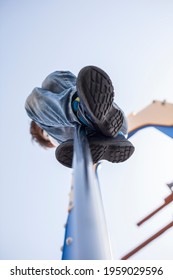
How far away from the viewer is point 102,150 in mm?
595

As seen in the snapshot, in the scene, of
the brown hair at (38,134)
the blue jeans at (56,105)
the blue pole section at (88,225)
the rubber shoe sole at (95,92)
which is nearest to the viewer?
the blue pole section at (88,225)

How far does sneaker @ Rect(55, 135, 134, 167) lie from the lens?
581 mm

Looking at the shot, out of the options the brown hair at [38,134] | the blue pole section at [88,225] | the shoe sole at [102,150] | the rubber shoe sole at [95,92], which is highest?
the rubber shoe sole at [95,92]

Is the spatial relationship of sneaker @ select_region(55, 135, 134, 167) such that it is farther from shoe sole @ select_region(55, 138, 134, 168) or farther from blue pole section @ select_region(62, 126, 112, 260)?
blue pole section @ select_region(62, 126, 112, 260)

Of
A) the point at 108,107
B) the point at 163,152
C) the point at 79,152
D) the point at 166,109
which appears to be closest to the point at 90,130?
the point at 108,107

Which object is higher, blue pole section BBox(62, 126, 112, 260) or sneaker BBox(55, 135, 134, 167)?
blue pole section BBox(62, 126, 112, 260)

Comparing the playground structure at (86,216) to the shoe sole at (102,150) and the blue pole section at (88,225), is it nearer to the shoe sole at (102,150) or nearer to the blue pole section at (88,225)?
the blue pole section at (88,225)

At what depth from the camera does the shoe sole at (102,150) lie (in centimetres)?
58

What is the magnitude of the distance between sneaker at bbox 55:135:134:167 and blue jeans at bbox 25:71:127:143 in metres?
0.04

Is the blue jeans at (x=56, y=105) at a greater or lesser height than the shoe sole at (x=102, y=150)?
greater

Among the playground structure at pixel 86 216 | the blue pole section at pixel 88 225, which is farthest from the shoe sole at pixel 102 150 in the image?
the blue pole section at pixel 88 225

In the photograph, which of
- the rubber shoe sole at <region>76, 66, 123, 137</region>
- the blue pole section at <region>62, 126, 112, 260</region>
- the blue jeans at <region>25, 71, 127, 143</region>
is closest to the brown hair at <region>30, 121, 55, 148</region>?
the blue jeans at <region>25, 71, 127, 143</region>

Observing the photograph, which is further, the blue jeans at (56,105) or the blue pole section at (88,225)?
the blue jeans at (56,105)

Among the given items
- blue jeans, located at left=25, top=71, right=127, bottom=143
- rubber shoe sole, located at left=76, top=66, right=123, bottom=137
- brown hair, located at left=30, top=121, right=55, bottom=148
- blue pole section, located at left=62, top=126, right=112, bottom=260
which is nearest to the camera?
blue pole section, located at left=62, top=126, right=112, bottom=260
